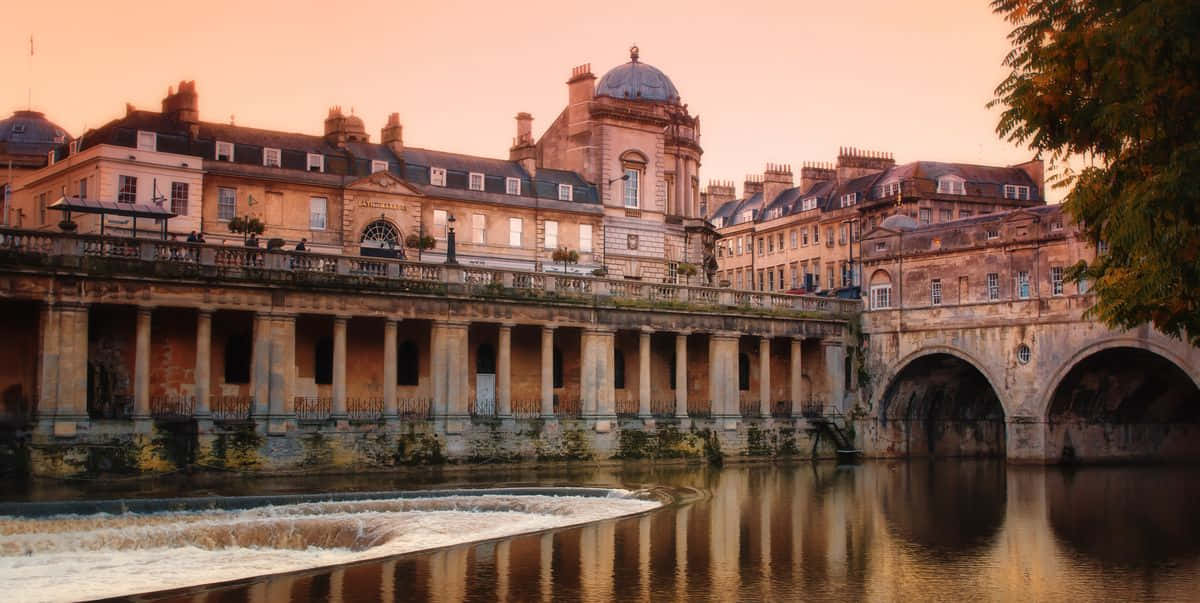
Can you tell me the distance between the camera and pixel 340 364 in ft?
137

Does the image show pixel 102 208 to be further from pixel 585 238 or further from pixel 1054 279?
pixel 1054 279

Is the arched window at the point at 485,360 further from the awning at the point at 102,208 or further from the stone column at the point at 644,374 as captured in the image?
the awning at the point at 102,208

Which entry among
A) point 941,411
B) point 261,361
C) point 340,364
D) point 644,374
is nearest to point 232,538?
point 261,361

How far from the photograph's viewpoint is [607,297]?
48594 millimetres

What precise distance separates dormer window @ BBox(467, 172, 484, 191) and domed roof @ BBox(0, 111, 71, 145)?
80.0 ft

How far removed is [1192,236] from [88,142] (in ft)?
150

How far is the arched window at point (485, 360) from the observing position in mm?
48309

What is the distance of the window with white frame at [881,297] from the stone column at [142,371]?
32.9 meters

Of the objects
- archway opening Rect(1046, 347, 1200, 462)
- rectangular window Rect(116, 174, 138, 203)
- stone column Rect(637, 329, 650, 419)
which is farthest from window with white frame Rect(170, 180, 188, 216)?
archway opening Rect(1046, 347, 1200, 462)

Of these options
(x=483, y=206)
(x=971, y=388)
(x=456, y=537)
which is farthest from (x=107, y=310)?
(x=971, y=388)

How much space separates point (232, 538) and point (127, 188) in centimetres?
2855

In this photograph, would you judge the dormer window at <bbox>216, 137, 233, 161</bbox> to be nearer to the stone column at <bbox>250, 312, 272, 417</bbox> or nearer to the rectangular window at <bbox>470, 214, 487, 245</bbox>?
the rectangular window at <bbox>470, 214, 487, 245</bbox>

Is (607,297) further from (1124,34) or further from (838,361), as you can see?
→ (1124,34)

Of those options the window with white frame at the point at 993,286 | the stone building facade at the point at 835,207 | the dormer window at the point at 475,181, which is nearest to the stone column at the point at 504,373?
the dormer window at the point at 475,181
